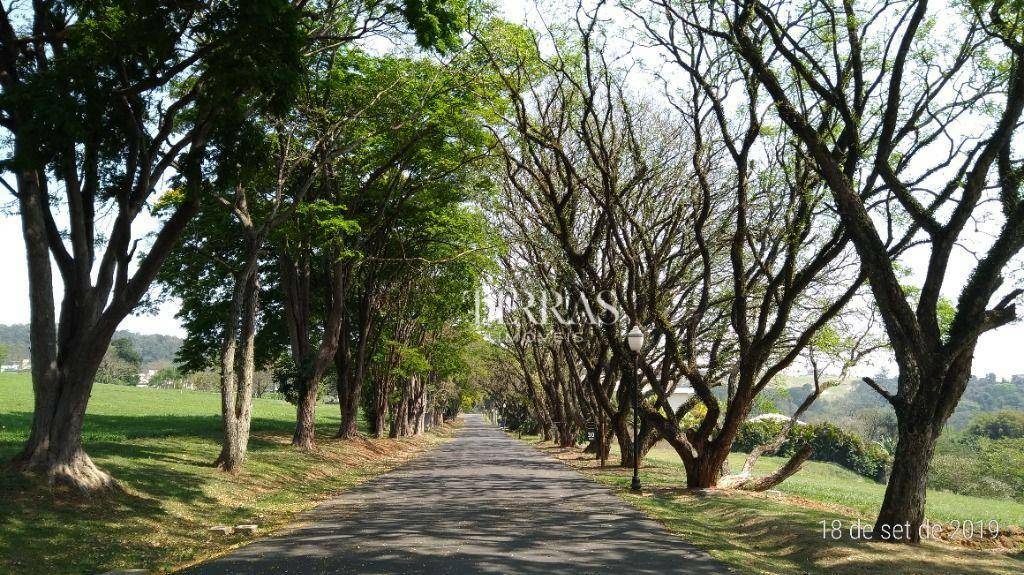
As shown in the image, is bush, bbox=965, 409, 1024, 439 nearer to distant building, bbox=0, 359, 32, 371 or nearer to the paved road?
the paved road

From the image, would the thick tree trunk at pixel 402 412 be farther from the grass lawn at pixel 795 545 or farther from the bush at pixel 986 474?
the bush at pixel 986 474

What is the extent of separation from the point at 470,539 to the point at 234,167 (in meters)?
6.02

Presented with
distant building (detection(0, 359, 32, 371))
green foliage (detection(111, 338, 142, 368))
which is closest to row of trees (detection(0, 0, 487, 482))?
green foliage (detection(111, 338, 142, 368))

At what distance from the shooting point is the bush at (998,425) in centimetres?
7956

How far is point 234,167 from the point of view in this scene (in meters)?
9.54

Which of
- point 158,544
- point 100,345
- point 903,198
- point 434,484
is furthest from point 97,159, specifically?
point 903,198

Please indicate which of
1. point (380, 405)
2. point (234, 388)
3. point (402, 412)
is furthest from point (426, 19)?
point (402, 412)

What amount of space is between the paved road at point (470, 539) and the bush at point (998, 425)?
280 feet

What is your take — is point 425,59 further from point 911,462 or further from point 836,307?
point 911,462

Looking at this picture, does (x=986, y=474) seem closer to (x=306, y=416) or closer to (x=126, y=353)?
(x=306, y=416)

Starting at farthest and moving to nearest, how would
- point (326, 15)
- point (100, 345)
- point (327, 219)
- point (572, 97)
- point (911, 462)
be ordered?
point (572, 97)
point (327, 219)
point (326, 15)
point (100, 345)
point (911, 462)

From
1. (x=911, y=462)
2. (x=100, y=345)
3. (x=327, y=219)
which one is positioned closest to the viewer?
(x=911, y=462)

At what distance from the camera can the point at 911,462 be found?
9.09 meters

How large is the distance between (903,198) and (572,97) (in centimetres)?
1071
